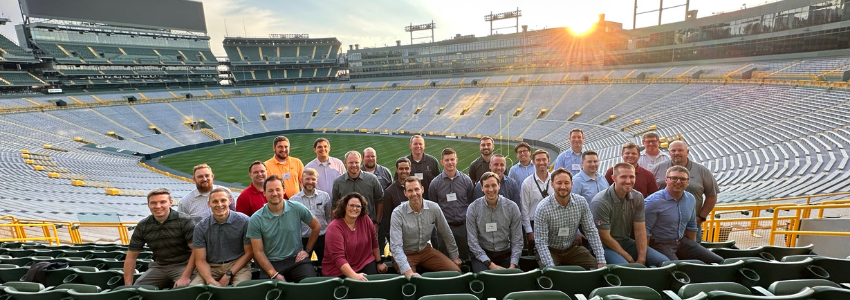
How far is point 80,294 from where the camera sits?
325cm

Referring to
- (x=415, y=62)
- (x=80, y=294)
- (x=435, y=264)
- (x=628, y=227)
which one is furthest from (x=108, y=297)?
(x=415, y=62)

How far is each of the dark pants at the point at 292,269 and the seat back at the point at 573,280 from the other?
8.74ft

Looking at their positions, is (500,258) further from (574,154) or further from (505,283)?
(574,154)

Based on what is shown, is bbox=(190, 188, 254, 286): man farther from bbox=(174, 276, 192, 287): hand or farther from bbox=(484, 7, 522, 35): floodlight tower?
bbox=(484, 7, 522, 35): floodlight tower

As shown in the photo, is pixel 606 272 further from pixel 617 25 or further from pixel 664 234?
pixel 617 25

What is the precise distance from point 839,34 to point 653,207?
123 ft

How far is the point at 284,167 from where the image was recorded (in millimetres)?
6699

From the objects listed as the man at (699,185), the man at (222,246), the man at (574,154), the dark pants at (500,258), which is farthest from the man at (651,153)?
the man at (222,246)

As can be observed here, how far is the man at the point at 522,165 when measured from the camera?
6.39 m

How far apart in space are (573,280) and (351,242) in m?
2.41

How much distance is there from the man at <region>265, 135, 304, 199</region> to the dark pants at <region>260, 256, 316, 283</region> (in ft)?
6.93

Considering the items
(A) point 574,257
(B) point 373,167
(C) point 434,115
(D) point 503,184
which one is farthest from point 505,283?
(C) point 434,115

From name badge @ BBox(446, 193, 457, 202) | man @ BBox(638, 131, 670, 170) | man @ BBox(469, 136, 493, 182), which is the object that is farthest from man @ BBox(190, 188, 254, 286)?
man @ BBox(638, 131, 670, 170)

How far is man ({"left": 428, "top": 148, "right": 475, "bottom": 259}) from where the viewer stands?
17.4ft
